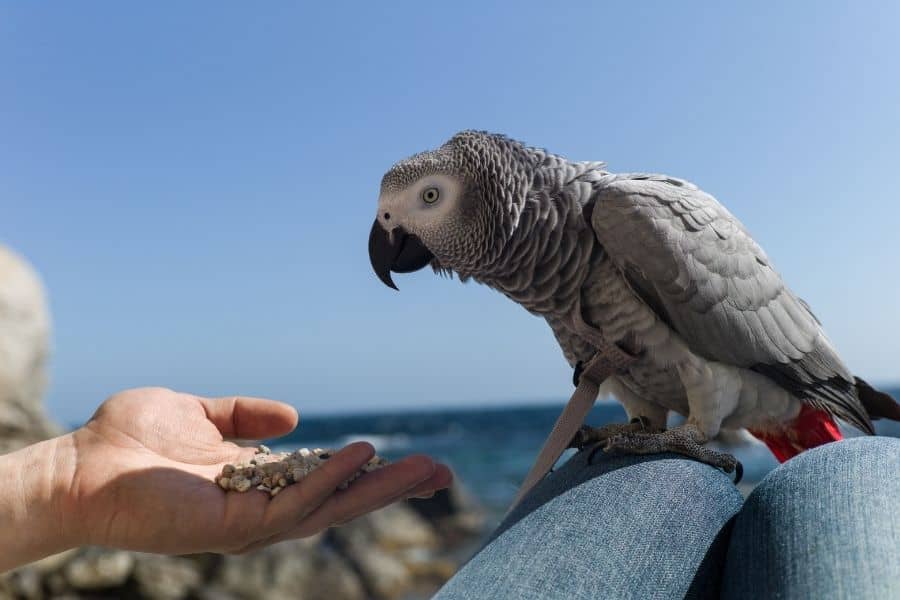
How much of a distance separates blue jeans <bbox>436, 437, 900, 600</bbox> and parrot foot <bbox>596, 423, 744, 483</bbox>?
6.6 inches

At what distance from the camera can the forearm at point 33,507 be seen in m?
1.19

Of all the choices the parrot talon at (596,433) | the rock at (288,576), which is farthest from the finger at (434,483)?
the rock at (288,576)

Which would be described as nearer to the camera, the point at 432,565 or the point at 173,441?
the point at 173,441

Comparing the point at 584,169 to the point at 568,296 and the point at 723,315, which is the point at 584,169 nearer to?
the point at 568,296

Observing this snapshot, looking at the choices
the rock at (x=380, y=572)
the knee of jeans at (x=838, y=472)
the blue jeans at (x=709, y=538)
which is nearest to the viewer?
the blue jeans at (x=709, y=538)

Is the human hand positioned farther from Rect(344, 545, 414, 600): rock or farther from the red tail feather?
Rect(344, 545, 414, 600): rock

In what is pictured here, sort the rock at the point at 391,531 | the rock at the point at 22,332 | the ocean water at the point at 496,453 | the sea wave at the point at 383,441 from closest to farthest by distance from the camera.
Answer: the rock at the point at 391,531
the ocean water at the point at 496,453
the rock at the point at 22,332
the sea wave at the point at 383,441

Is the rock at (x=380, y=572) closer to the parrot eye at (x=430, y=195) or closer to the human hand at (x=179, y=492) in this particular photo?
the human hand at (x=179, y=492)

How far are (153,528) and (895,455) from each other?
1.30 meters

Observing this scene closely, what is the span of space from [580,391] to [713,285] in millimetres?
417

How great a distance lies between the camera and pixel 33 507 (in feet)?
3.97

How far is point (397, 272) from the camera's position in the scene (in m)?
1.75

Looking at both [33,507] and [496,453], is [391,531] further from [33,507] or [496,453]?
[496,453]

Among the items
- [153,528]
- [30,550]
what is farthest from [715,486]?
[30,550]
